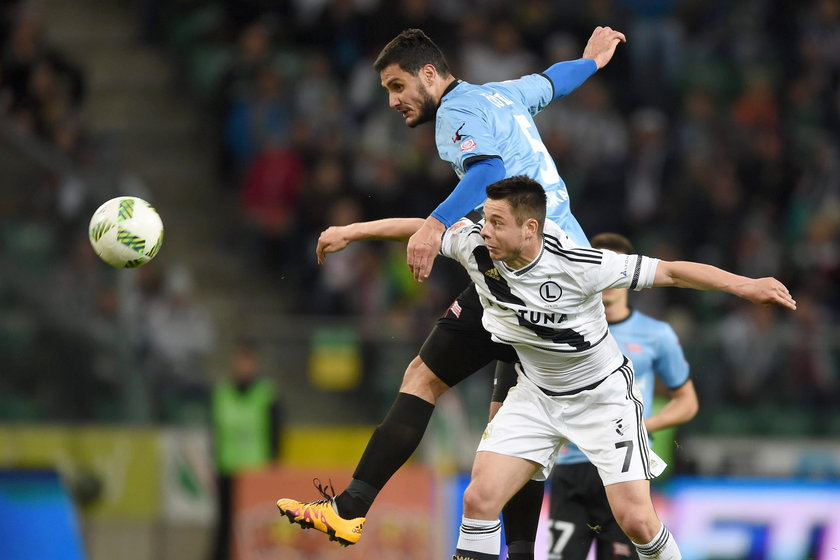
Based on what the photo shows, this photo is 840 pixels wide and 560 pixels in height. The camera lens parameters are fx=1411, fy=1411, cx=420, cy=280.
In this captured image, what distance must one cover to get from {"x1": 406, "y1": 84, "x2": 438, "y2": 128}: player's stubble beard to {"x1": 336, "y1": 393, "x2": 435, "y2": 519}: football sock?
1254 mm

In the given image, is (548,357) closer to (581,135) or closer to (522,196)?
(522,196)

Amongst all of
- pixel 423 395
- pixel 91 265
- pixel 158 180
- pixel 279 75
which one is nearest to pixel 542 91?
pixel 423 395

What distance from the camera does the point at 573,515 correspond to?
7.30 m

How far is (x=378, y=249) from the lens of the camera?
44.3 ft

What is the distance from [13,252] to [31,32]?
10.6 feet

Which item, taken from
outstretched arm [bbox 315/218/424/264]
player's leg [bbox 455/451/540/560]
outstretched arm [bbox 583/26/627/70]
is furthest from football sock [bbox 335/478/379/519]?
outstretched arm [bbox 583/26/627/70]

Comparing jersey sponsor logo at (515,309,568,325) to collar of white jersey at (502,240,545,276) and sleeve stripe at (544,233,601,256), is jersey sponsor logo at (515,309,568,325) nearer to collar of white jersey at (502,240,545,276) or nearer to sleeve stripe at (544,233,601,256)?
collar of white jersey at (502,240,545,276)

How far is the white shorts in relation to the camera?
622cm

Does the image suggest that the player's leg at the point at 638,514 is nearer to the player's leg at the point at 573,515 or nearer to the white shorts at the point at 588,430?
the white shorts at the point at 588,430

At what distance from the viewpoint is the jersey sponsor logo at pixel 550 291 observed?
6.07 metres

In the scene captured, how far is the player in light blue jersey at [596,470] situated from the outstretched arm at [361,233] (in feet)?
4.96

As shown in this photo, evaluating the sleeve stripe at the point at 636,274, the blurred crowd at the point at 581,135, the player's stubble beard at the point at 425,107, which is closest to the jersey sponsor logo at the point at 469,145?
the player's stubble beard at the point at 425,107

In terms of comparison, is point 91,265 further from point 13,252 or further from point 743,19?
point 743,19

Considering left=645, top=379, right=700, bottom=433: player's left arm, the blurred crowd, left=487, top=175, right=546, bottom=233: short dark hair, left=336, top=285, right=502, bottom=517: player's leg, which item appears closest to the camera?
left=487, top=175, right=546, bottom=233: short dark hair
